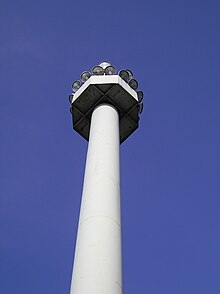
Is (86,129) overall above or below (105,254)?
above

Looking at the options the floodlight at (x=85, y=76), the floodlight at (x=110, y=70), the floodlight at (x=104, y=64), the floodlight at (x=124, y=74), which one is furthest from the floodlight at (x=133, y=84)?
the floodlight at (x=85, y=76)

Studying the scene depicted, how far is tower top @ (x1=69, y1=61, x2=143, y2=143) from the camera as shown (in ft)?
86.2

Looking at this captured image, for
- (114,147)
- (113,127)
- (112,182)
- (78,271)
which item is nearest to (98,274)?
(78,271)

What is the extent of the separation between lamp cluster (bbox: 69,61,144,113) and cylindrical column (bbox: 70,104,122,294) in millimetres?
6097

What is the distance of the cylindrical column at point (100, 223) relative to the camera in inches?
559

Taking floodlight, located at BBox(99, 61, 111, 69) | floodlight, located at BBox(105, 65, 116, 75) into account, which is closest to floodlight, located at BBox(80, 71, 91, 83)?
floodlight, located at BBox(99, 61, 111, 69)

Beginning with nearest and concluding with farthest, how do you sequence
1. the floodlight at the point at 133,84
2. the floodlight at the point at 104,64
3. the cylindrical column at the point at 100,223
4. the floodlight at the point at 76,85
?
the cylindrical column at the point at 100,223 → the floodlight at the point at 133,84 → the floodlight at the point at 104,64 → the floodlight at the point at 76,85

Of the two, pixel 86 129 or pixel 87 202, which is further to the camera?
pixel 86 129

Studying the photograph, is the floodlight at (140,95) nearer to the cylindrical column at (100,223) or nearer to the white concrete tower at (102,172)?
the white concrete tower at (102,172)

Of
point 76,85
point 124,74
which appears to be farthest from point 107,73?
point 76,85

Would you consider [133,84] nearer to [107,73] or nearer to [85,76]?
[107,73]

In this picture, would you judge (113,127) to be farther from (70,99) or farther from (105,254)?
(105,254)

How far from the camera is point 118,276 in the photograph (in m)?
14.8

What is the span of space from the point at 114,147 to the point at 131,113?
6806 millimetres
